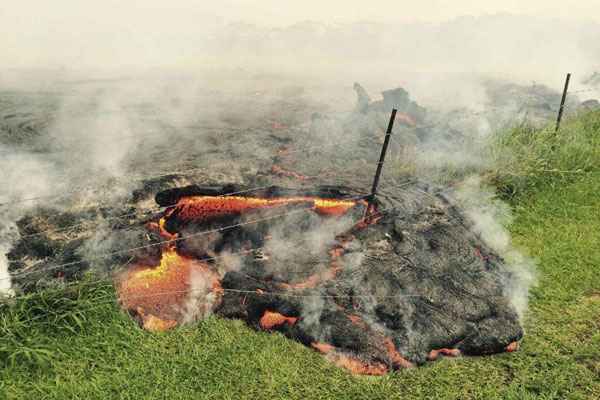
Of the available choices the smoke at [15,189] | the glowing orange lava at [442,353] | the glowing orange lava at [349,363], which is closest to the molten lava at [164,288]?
the smoke at [15,189]

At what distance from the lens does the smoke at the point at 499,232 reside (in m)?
4.59

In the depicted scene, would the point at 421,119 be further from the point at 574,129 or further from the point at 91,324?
the point at 91,324

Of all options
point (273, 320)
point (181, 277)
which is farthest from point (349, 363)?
point (181, 277)

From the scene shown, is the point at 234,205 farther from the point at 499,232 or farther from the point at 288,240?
the point at 499,232

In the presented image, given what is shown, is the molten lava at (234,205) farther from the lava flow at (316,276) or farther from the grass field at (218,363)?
the grass field at (218,363)

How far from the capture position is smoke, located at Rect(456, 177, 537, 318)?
459cm

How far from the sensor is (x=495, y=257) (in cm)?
487

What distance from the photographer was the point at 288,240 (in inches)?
176

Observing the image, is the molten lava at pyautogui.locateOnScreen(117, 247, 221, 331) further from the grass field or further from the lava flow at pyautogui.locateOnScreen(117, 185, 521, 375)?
the grass field

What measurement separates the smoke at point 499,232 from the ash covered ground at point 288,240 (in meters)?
0.04

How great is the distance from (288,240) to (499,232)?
307cm

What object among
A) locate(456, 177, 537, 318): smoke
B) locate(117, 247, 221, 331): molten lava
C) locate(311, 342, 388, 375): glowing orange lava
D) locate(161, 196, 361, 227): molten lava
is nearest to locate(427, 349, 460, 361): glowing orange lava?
locate(311, 342, 388, 375): glowing orange lava

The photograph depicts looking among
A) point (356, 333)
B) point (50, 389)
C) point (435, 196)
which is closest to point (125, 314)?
point (50, 389)

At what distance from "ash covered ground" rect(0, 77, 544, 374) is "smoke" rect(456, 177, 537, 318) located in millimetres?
35
